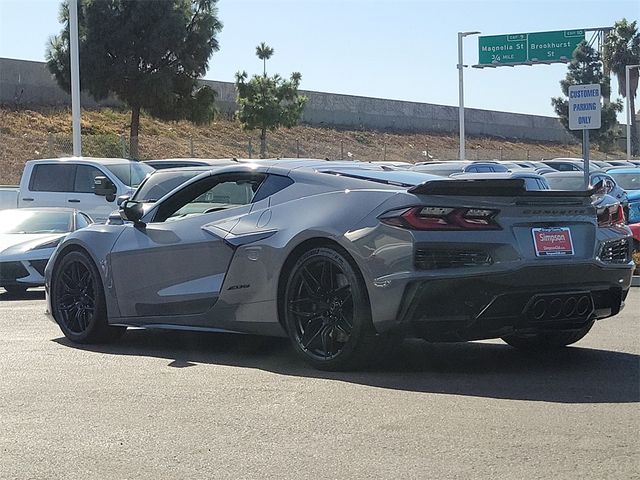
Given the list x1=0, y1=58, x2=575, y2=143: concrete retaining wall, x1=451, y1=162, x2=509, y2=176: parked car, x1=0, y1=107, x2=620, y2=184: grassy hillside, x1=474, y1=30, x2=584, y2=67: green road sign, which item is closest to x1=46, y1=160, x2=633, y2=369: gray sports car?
x1=451, y1=162, x2=509, y2=176: parked car

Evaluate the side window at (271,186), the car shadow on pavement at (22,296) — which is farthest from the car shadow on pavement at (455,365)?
the car shadow on pavement at (22,296)

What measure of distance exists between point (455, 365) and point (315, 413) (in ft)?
5.51

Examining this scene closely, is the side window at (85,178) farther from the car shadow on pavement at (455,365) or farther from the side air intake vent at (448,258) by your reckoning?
the side air intake vent at (448,258)

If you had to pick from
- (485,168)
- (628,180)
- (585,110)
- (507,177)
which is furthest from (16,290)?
(485,168)

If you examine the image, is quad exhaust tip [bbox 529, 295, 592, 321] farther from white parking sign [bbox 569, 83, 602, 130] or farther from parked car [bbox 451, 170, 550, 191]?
white parking sign [bbox 569, 83, 602, 130]

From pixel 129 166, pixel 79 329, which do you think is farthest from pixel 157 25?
pixel 79 329

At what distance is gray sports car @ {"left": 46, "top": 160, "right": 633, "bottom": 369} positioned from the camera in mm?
6488

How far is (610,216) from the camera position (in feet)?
23.7

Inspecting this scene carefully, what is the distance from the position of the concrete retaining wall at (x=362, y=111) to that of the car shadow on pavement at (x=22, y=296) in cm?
3509

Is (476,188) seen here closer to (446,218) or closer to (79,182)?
(446,218)

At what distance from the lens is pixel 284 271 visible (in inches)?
282

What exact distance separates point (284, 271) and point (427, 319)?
3.65 ft

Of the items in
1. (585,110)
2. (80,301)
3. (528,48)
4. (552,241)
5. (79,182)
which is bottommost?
(80,301)

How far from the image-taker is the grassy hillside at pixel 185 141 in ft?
128
